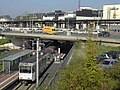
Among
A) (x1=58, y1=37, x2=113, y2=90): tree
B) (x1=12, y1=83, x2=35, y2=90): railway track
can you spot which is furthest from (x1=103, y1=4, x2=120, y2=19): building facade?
(x1=58, y1=37, x2=113, y2=90): tree

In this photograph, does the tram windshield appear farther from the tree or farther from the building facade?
the building facade

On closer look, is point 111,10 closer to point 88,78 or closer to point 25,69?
point 25,69

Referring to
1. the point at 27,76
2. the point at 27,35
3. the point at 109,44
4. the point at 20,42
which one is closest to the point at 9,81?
the point at 27,76

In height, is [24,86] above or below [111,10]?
below

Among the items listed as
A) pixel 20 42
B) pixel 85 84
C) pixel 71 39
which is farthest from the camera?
pixel 20 42

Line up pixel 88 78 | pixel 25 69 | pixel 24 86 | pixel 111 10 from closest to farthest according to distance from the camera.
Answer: pixel 88 78
pixel 24 86
pixel 25 69
pixel 111 10

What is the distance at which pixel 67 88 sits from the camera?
42.1 ft

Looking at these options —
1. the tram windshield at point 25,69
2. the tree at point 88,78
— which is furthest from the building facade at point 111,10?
the tree at point 88,78

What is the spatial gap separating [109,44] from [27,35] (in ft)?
86.4

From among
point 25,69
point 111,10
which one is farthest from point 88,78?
point 111,10

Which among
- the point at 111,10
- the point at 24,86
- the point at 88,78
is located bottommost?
the point at 24,86

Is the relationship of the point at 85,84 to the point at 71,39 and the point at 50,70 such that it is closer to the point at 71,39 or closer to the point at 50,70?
the point at 50,70

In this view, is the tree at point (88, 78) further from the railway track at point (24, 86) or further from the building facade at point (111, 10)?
the building facade at point (111, 10)

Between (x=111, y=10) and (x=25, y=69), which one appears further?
(x=111, y=10)
